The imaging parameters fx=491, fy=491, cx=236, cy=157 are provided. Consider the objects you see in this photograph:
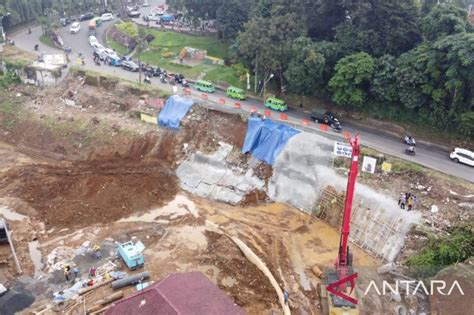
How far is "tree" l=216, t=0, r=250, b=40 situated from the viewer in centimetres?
6819

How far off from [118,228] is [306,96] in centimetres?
2588

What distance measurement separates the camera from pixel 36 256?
127 feet

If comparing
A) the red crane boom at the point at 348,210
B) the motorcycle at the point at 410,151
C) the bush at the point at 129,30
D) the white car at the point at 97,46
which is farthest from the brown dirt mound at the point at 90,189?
the bush at the point at 129,30

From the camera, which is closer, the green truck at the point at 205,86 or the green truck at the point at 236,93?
the green truck at the point at 236,93

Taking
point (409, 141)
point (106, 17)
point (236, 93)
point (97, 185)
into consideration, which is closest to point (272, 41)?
point (236, 93)

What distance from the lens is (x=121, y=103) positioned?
57438 mm

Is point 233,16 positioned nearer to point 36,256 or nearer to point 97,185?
A: point 97,185

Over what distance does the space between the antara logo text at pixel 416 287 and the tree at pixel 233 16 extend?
44.3 m

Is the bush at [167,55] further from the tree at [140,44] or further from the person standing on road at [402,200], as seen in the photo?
the person standing on road at [402,200]

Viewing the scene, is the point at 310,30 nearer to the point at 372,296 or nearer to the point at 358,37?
the point at 358,37

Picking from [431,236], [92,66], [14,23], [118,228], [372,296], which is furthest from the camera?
[14,23]

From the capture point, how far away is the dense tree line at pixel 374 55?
4497 cm

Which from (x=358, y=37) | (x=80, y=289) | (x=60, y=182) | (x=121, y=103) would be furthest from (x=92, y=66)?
(x=80, y=289)

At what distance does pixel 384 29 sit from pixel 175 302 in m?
36.5
